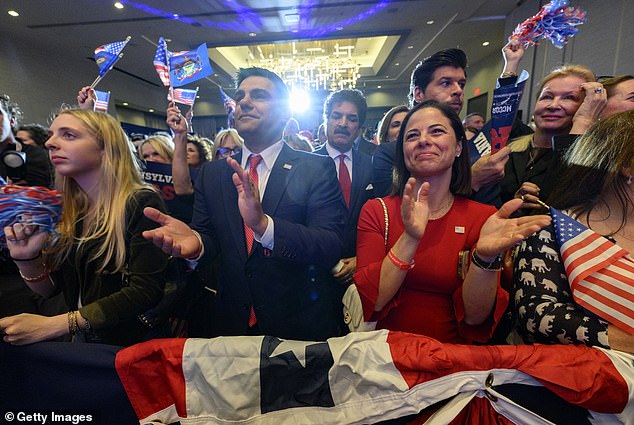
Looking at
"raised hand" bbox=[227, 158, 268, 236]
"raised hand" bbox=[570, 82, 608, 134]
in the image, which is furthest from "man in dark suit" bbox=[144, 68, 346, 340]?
"raised hand" bbox=[570, 82, 608, 134]

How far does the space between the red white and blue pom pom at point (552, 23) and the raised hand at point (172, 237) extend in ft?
6.62

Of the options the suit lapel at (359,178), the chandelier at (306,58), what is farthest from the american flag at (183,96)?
the chandelier at (306,58)

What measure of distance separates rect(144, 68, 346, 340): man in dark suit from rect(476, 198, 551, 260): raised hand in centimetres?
57

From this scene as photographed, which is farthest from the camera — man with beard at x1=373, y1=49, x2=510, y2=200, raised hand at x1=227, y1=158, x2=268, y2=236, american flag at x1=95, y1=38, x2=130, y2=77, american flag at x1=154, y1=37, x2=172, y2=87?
american flag at x1=154, y1=37, x2=172, y2=87

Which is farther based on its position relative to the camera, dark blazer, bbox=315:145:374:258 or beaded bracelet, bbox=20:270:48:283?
dark blazer, bbox=315:145:374:258

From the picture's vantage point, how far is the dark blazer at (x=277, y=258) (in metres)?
1.30

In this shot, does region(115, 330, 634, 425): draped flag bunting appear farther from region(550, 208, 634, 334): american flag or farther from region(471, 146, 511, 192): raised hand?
region(471, 146, 511, 192): raised hand

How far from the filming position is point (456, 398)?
669mm

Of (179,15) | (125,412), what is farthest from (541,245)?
(179,15)

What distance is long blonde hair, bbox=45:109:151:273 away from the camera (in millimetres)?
1193

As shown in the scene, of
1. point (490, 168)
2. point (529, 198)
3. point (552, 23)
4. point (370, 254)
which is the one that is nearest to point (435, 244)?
point (370, 254)

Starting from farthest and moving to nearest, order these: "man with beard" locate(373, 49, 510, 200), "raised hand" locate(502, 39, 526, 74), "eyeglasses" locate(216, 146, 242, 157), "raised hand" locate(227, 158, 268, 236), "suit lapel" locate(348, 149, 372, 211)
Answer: "eyeglasses" locate(216, 146, 242, 157), "suit lapel" locate(348, 149, 372, 211), "man with beard" locate(373, 49, 510, 200), "raised hand" locate(502, 39, 526, 74), "raised hand" locate(227, 158, 268, 236)

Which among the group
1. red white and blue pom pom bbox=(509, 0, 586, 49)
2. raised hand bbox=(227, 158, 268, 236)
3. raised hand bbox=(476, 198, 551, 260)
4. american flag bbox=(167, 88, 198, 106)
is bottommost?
raised hand bbox=(476, 198, 551, 260)

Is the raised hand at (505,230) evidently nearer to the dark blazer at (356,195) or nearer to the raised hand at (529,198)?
the raised hand at (529,198)
